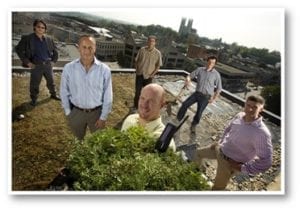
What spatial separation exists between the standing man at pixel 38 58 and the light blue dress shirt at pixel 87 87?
90mm

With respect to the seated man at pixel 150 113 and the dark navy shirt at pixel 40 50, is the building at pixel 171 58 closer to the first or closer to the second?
the seated man at pixel 150 113

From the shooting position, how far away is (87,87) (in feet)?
10.3

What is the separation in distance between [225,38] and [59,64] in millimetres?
1193

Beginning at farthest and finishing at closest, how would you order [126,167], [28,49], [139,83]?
[139,83]
[28,49]
[126,167]

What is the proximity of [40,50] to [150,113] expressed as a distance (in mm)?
894

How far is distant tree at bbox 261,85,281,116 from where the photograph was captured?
3.07 metres

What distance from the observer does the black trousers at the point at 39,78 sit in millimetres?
3088

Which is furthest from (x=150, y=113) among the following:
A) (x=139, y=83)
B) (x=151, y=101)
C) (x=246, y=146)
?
A: (x=246, y=146)

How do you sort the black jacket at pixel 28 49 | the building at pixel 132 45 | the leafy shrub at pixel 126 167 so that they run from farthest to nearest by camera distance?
the building at pixel 132 45, the black jacket at pixel 28 49, the leafy shrub at pixel 126 167

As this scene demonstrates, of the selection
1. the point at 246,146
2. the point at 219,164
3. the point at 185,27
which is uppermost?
the point at 185,27

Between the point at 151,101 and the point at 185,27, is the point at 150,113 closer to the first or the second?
the point at 151,101

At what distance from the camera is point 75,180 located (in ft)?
9.41

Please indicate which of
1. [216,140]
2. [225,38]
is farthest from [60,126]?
[225,38]

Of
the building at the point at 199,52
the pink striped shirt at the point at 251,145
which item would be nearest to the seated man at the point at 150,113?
the building at the point at 199,52
